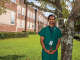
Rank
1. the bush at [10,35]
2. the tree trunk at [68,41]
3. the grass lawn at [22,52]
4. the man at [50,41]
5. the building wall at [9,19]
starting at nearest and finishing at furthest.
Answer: the man at [50,41] < the tree trunk at [68,41] < the grass lawn at [22,52] < the bush at [10,35] < the building wall at [9,19]

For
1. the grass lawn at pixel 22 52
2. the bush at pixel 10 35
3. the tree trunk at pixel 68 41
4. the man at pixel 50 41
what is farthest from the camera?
the bush at pixel 10 35

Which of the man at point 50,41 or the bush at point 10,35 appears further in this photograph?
the bush at point 10,35

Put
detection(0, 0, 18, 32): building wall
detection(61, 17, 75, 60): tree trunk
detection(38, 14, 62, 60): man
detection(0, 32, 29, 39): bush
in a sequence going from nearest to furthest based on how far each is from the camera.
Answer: detection(38, 14, 62, 60): man, detection(61, 17, 75, 60): tree trunk, detection(0, 32, 29, 39): bush, detection(0, 0, 18, 32): building wall

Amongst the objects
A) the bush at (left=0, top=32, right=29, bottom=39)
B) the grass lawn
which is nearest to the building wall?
the bush at (left=0, top=32, right=29, bottom=39)

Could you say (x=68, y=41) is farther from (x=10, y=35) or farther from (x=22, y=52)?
(x=10, y=35)

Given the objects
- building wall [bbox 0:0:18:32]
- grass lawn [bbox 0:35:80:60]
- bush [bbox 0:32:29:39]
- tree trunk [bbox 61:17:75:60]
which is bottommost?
grass lawn [bbox 0:35:80:60]

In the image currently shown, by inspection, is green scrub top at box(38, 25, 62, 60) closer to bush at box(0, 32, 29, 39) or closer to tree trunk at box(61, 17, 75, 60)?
tree trunk at box(61, 17, 75, 60)

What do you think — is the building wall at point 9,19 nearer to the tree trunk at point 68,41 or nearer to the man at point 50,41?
the tree trunk at point 68,41

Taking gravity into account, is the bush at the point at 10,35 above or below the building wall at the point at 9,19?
below

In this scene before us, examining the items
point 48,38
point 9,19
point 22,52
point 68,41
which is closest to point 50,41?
point 48,38

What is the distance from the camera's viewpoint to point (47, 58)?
2975 millimetres

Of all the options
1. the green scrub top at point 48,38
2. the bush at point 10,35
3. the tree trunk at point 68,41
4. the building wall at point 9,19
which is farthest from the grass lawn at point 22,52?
the building wall at point 9,19

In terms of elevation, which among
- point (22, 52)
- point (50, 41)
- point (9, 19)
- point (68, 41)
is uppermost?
point (9, 19)

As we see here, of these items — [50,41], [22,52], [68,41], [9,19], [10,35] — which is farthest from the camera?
[9,19]
